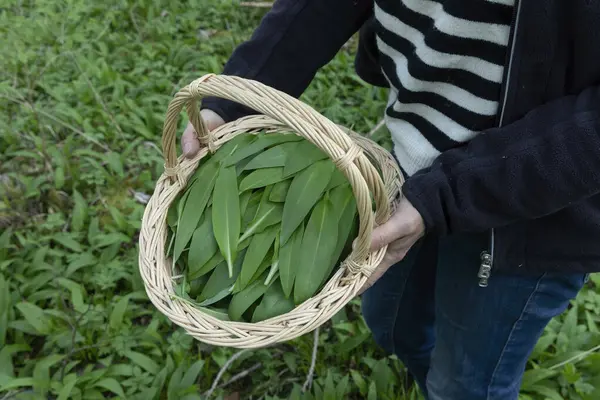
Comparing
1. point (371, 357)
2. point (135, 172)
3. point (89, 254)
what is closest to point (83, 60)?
point (135, 172)

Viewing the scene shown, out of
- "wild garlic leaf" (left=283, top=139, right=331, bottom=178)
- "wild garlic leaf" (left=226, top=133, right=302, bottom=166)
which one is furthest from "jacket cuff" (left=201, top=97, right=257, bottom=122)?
"wild garlic leaf" (left=283, top=139, right=331, bottom=178)

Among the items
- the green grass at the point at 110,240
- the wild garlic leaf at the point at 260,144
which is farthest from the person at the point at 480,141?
the green grass at the point at 110,240

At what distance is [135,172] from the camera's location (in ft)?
7.72

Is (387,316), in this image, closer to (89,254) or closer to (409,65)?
(409,65)

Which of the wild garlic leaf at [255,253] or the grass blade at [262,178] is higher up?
the grass blade at [262,178]

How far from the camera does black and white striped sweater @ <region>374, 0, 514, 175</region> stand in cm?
82

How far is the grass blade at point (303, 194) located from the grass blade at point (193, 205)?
0.60 ft

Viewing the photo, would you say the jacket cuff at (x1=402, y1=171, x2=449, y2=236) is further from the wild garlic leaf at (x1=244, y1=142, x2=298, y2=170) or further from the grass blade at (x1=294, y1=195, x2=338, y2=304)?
the wild garlic leaf at (x1=244, y1=142, x2=298, y2=170)

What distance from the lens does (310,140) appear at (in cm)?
84

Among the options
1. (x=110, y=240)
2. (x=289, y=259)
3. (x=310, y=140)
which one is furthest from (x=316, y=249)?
(x=110, y=240)

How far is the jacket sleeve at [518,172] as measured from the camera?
78 cm

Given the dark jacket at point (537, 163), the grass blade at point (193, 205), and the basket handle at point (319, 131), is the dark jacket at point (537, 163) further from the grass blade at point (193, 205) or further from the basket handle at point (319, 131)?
the grass blade at point (193, 205)

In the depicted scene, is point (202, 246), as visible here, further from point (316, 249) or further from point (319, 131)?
point (319, 131)

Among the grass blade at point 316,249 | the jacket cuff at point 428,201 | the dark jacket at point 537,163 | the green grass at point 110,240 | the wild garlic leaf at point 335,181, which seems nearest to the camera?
the dark jacket at point 537,163
